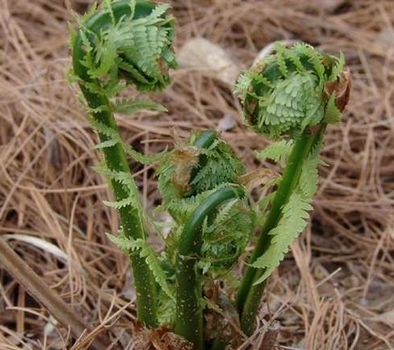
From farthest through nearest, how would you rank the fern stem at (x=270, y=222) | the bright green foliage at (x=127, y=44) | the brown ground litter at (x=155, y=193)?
the brown ground litter at (x=155, y=193) < the fern stem at (x=270, y=222) < the bright green foliage at (x=127, y=44)

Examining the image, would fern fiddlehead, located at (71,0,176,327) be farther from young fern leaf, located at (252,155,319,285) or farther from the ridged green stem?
young fern leaf, located at (252,155,319,285)

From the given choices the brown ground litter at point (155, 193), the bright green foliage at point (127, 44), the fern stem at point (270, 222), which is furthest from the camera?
the brown ground litter at point (155, 193)

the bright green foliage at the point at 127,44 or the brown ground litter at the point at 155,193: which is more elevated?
the bright green foliage at the point at 127,44

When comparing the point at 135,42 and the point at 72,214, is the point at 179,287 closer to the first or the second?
the point at 135,42

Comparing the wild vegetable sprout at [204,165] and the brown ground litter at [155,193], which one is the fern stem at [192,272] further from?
the brown ground litter at [155,193]

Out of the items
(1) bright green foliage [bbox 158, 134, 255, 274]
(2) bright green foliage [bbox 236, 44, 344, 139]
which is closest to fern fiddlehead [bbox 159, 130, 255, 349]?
(1) bright green foliage [bbox 158, 134, 255, 274]

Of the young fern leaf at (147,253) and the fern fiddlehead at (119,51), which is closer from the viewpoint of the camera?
the fern fiddlehead at (119,51)

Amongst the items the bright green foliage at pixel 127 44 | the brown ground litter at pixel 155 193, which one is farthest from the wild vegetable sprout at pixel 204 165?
the brown ground litter at pixel 155 193
